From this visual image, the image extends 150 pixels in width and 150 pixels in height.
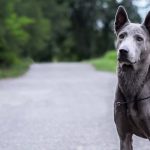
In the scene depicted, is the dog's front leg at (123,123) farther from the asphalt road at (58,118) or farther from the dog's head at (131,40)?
the asphalt road at (58,118)

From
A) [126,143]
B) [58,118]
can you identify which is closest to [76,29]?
[58,118]

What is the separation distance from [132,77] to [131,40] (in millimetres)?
439

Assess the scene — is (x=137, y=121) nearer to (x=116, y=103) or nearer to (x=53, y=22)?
(x=116, y=103)

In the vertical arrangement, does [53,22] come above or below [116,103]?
below

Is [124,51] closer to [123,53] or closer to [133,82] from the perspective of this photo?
[123,53]

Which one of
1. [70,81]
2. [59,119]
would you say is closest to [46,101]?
[59,119]

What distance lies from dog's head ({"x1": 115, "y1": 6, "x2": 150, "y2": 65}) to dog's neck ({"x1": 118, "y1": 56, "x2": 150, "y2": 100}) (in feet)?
0.49

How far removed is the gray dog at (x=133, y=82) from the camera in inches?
231

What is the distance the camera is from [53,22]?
68312mm

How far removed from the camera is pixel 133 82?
6.11m

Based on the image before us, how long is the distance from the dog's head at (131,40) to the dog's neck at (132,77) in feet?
0.49

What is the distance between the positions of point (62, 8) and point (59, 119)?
54.3 metres

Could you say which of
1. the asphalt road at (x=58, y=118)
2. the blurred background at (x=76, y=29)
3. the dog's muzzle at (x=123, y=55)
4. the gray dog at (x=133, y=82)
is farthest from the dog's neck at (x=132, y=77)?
the blurred background at (x=76, y=29)

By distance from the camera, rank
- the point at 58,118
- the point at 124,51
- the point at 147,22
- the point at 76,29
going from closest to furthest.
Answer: the point at 124,51, the point at 147,22, the point at 58,118, the point at 76,29
